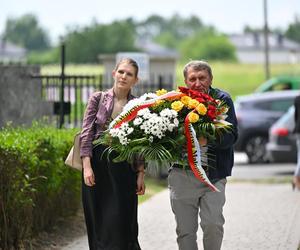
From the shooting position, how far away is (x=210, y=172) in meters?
7.05

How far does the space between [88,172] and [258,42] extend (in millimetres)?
165316

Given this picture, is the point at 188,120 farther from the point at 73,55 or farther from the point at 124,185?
the point at 73,55

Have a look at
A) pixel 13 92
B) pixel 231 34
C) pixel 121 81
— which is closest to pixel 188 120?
pixel 121 81

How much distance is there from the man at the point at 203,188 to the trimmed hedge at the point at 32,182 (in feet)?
5.73

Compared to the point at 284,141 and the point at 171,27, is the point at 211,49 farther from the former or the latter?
the point at 284,141

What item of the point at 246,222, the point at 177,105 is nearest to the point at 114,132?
the point at 177,105

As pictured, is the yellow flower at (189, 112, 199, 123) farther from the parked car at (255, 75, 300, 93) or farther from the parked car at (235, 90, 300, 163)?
the parked car at (255, 75, 300, 93)

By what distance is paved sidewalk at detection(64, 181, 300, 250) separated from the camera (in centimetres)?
951

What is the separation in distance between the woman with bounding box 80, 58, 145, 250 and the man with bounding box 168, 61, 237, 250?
17.2 inches

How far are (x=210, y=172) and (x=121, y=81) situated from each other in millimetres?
975

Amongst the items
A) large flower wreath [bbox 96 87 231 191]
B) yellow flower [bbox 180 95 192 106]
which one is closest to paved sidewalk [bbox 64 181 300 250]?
large flower wreath [bbox 96 87 231 191]

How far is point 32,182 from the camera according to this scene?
8.98 metres

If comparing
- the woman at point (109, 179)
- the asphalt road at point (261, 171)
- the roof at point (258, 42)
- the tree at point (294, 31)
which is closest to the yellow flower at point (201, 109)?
the woman at point (109, 179)

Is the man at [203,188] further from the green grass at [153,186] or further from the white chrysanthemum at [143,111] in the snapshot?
the green grass at [153,186]
